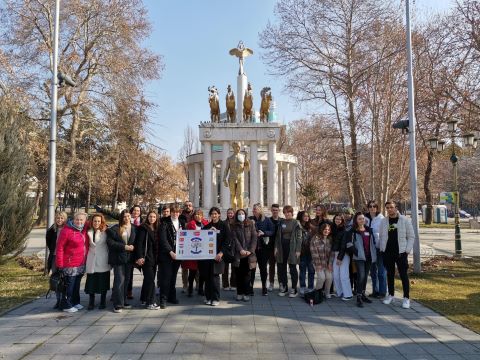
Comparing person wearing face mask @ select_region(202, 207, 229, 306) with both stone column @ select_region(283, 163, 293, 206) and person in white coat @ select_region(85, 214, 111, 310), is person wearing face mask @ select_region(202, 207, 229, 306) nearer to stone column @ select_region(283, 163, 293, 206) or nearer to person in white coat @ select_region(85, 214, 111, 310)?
person in white coat @ select_region(85, 214, 111, 310)

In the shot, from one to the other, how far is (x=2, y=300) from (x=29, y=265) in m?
5.00

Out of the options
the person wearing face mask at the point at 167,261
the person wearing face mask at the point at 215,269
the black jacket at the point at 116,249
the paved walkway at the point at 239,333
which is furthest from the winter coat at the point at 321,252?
the black jacket at the point at 116,249

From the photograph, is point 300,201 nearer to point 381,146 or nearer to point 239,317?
point 381,146

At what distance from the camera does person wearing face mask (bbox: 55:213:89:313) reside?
704cm

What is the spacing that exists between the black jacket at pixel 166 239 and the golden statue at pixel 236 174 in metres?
10.9

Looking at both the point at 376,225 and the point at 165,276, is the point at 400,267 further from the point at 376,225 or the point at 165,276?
the point at 165,276

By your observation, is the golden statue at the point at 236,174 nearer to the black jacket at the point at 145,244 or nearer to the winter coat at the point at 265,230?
the winter coat at the point at 265,230

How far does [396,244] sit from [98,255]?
567 centimetres

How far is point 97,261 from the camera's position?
7188 mm

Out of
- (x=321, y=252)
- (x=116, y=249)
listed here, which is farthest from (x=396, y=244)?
(x=116, y=249)

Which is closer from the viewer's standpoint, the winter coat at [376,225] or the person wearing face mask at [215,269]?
the person wearing face mask at [215,269]

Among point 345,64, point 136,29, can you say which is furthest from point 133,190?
point 345,64

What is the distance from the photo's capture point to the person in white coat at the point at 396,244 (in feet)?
24.7

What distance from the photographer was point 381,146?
21625 mm
